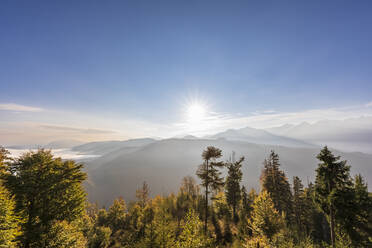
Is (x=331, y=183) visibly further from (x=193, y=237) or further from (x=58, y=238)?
(x=58, y=238)

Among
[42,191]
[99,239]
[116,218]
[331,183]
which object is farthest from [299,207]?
[42,191]

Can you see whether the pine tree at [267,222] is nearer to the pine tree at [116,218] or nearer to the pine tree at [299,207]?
the pine tree at [299,207]

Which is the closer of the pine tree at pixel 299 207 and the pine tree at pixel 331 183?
the pine tree at pixel 331 183

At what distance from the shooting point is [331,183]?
19.1 metres

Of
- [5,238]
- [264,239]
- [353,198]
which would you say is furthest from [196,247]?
[353,198]

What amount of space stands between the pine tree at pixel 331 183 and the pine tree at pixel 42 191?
32873 mm

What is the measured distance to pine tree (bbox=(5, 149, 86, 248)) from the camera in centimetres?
1762

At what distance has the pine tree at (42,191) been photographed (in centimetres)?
1762

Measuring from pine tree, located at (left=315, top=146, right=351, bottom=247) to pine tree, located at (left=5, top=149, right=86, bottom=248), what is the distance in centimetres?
3287

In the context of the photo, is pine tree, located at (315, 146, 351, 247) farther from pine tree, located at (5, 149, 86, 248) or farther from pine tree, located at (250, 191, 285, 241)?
pine tree, located at (5, 149, 86, 248)

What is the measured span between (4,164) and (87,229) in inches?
811

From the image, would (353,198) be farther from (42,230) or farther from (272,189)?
(42,230)

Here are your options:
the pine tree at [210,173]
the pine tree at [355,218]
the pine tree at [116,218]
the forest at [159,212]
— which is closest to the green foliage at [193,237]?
the forest at [159,212]

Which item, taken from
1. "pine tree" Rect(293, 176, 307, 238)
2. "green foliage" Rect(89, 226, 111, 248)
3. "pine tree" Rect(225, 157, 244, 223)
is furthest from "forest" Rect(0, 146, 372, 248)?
"pine tree" Rect(293, 176, 307, 238)
